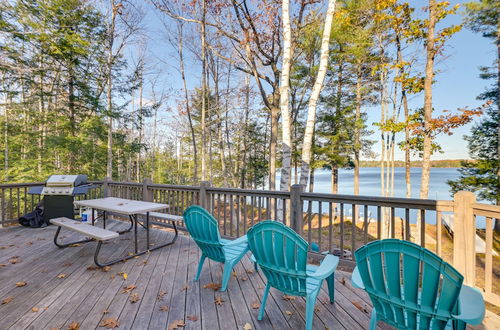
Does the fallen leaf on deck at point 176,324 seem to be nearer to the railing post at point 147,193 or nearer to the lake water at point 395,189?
the railing post at point 147,193

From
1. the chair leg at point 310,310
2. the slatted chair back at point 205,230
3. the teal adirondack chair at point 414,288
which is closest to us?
the teal adirondack chair at point 414,288

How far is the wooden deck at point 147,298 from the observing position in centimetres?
195

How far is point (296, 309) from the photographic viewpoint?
214 centimetres

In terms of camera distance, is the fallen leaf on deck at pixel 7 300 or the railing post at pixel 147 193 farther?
the railing post at pixel 147 193

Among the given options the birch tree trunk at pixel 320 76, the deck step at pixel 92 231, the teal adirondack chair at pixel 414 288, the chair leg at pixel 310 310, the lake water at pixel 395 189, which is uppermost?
the birch tree trunk at pixel 320 76

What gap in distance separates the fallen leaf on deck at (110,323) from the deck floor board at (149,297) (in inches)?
1.5

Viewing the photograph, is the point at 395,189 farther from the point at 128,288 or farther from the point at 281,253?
the point at 128,288

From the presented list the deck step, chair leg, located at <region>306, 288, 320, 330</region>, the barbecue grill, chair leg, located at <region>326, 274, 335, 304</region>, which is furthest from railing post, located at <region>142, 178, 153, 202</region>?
Result: chair leg, located at <region>306, 288, 320, 330</region>

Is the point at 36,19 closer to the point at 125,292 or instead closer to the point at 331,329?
the point at 125,292

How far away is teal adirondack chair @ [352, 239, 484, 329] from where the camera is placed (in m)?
1.20

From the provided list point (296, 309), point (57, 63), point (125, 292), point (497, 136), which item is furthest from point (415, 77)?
point (57, 63)

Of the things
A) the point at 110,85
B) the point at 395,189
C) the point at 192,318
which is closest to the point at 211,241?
the point at 192,318

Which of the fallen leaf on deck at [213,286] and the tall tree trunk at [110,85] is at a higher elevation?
the tall tree trunk at [110,85]

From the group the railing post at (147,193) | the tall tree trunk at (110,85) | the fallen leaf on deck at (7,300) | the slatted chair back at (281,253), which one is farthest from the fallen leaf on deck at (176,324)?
the tall tree trunk at (110,85)
